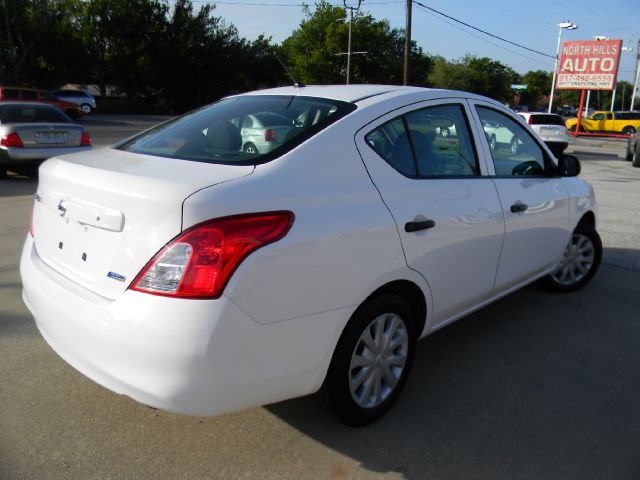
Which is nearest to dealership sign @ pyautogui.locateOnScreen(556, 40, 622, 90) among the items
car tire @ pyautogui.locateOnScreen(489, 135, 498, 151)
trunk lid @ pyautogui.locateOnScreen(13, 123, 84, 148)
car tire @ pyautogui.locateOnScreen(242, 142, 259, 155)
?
trunk lid @ pyautogui.locateOnScreen(13, 123, 84, 148)

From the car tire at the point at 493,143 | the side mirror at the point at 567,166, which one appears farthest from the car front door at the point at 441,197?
the side mirror at the point at 567,166

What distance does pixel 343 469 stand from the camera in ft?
8.02

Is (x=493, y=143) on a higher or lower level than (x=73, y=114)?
higher

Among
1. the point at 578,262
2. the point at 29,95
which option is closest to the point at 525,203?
the point at 578,262

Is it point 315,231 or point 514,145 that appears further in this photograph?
point 514,145

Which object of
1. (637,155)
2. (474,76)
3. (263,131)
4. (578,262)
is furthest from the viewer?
(474,76)

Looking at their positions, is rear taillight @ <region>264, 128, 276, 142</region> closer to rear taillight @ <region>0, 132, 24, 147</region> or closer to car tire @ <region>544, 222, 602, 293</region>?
car tire @ <region>544, 222, 602, 293</region>

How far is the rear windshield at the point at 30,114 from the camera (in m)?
9.77

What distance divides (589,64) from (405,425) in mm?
36438

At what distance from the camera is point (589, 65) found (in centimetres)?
3359

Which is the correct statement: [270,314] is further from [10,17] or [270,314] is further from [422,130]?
[10,17]

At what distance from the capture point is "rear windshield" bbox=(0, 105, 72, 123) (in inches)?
384

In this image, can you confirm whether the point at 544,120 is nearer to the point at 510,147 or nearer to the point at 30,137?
the point at 30,137

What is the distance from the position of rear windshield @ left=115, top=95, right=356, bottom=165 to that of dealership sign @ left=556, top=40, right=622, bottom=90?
34.9 m
